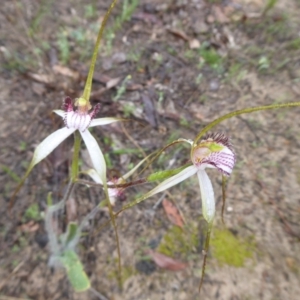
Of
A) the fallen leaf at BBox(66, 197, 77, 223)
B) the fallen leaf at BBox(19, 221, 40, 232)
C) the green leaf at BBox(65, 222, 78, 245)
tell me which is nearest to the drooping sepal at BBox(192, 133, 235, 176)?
the green leaf at BBox(65, 222, 78, 245)

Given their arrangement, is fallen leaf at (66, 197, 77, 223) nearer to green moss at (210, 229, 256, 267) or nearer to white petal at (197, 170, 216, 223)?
green moss at (210, 229, 256, 267)

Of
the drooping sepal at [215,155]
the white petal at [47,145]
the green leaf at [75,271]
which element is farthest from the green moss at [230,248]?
the white petal at [47,145]

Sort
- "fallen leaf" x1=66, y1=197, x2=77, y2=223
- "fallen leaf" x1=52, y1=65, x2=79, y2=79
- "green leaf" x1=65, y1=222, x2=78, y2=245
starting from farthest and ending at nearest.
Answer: "fallen leaf" x1=52, y1=65, x2=79, y2=79 → "fallen leaf" x1=66, y1=197, x2=77, y2=223 → "green leaf" x1=65, y1=222, x2=78, y2=245

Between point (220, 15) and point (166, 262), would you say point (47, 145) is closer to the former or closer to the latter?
point (166, 262)

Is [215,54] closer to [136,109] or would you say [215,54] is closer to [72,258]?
[136,109]

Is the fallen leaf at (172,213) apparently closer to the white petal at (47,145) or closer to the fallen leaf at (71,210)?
the fallen leaf at (71,210)

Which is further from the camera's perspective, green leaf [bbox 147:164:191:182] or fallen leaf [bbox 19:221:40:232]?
fallen leaf [bbox 19:221:40:232]

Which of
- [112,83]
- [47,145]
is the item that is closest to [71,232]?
[47,145]
